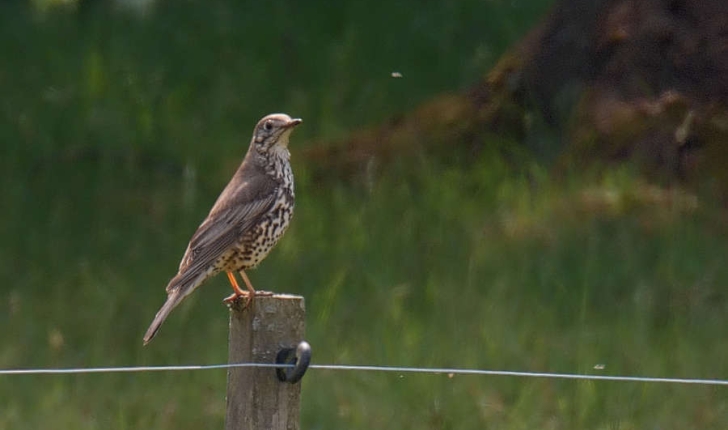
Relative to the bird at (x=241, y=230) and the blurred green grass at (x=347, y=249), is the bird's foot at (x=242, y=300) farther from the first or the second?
the blurred green grass at (x=347, y=249)

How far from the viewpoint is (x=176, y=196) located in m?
10.1

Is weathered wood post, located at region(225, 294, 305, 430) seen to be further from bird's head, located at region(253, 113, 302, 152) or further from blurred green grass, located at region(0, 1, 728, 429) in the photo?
blurred green grass, located at region(0, 1, 728, 429)

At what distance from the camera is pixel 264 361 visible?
4.36 m

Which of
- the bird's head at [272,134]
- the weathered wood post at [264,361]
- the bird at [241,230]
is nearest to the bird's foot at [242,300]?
the weathered wood post at [264,361]

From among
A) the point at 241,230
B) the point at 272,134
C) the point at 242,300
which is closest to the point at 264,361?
the point at 242,300

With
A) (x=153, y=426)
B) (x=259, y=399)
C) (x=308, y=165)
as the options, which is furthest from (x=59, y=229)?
(x=259, y=399)

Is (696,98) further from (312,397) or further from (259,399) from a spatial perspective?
(259,399)

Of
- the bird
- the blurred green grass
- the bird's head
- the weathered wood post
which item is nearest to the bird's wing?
the bird

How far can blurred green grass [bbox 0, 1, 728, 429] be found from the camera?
757cm

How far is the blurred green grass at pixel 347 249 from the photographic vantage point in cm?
757

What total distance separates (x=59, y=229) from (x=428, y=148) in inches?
104

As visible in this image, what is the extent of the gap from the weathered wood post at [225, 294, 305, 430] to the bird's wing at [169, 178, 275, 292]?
1224 mm

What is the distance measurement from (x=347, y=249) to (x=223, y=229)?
336 cm

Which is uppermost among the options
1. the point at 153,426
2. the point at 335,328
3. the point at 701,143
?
the point at 701,143
